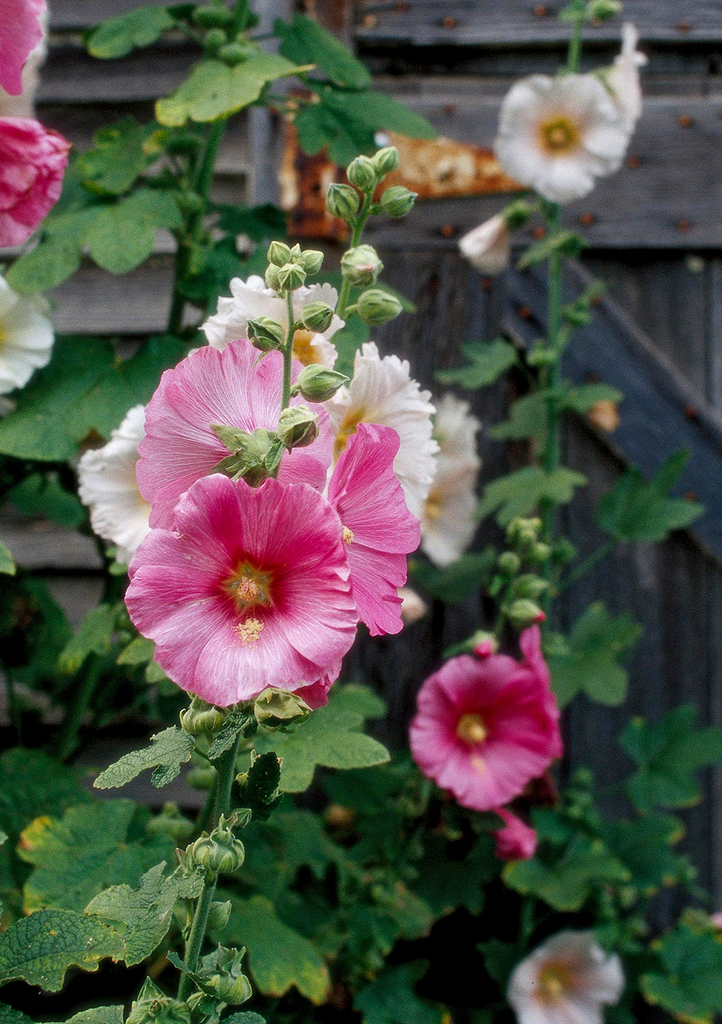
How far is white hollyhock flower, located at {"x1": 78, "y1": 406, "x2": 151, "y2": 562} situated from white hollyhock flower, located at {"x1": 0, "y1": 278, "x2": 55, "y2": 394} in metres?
0.17

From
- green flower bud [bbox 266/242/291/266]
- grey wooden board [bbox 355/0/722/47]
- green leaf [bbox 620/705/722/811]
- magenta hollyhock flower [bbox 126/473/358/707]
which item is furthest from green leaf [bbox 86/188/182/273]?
green leaf [bbox 620/705/722/811]

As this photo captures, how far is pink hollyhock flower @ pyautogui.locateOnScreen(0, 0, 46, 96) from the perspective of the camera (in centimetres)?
70

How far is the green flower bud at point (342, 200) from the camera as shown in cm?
61

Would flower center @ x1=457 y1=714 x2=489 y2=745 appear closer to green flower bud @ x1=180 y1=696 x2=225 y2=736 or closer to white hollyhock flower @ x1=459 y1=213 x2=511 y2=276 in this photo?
green flower bud @ x1=180 y1=696 x2=225 y2=736

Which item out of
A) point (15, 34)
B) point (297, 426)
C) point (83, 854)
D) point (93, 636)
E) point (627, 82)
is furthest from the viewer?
point (627, 82)

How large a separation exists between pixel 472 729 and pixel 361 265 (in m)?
0.68

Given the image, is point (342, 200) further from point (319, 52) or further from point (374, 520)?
point (319, 52)

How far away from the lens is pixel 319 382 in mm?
500

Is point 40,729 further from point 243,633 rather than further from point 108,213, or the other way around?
point 243,633

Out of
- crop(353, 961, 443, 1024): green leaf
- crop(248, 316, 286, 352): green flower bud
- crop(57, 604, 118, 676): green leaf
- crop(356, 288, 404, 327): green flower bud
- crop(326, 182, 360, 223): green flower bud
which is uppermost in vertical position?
crop(326, 182, 360, 223): green flower bud

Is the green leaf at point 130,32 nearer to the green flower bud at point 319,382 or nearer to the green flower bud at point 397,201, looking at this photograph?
the green flower bud at point 397,201

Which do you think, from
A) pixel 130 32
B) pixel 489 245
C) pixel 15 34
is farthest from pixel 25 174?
pixel 489 245

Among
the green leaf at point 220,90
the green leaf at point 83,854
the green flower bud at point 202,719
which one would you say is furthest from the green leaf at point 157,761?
the green leaf at point 220,90

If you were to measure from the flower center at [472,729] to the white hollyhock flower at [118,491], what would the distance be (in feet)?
A: 1.56
